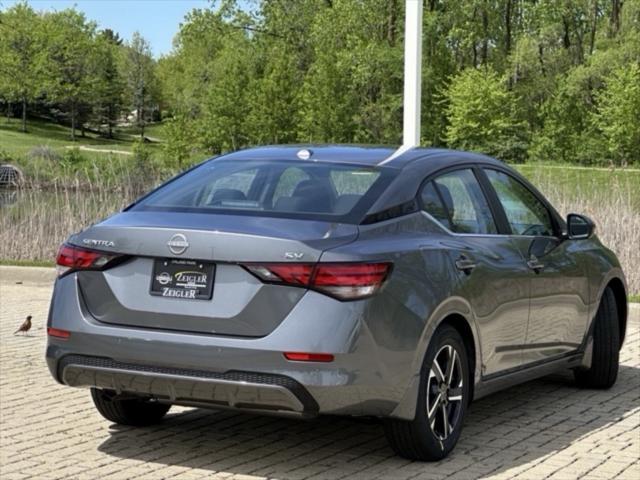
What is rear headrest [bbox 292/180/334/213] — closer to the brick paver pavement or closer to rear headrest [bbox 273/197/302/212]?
rear headrest [bbox 273/197/302/212]

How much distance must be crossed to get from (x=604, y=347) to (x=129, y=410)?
344cm

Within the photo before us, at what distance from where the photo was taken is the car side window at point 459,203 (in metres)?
6.37

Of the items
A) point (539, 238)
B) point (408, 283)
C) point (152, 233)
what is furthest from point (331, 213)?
point (539, 238)

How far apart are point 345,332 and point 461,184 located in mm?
1781

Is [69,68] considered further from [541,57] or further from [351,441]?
[351,441]

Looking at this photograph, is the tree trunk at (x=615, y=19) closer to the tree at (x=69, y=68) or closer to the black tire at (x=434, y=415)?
the tree at (x=69, y=68)

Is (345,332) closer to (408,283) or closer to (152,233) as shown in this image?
(408,283)

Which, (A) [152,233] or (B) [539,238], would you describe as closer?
(A) [152,233]

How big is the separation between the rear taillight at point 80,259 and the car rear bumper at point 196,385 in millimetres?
452

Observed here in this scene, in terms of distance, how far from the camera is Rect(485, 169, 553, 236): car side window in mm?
7254

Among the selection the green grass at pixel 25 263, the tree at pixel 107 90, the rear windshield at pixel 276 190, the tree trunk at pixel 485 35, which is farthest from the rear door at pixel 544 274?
the tree at pixel 107 90

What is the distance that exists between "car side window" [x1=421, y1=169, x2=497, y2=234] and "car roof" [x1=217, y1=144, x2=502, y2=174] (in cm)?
9

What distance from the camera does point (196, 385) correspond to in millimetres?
5500

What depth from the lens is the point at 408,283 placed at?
5699mm
